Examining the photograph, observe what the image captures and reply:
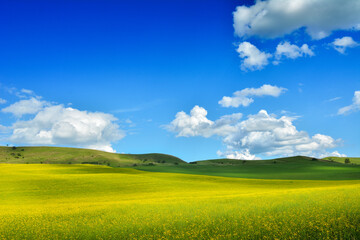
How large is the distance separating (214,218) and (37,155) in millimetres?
164302

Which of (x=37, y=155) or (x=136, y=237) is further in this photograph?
(x=37, y=155)

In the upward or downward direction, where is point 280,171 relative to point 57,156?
downward

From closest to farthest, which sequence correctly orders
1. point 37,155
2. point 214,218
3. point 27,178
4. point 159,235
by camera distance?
1. point 159,235
2. point 214,218
3. point 27,178
4. point 37,155

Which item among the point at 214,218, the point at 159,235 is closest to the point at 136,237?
the point at 159,235

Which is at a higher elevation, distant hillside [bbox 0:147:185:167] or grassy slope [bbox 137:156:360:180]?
distant hillside [bbox 0:147:185:167]

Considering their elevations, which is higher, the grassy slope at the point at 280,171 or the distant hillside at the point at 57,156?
the distant hillside at the point at 57,156

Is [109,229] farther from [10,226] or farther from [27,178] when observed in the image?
[27,178]

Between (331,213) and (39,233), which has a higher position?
(331,213)

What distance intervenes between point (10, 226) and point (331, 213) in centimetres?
1806

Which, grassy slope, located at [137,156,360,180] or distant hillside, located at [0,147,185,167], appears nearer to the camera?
grassy slope, located at [137,156,360,180]

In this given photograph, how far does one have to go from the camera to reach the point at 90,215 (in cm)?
1972

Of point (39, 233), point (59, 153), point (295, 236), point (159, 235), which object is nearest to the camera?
point (295, 236)

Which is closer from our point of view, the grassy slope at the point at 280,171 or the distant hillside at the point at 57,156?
the grassy slope at the point at 280,171

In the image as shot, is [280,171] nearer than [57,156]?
Yes
